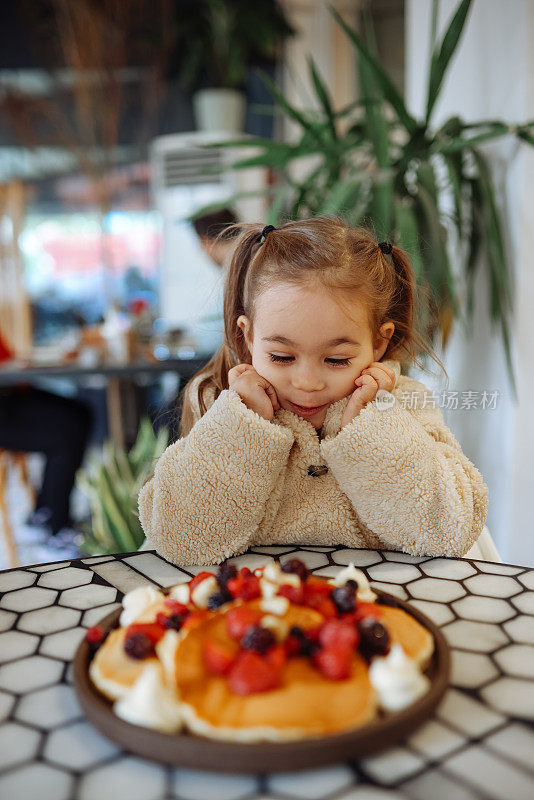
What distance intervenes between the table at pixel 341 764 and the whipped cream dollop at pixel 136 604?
6cm

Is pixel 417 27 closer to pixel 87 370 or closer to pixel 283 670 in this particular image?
pixel 87 370

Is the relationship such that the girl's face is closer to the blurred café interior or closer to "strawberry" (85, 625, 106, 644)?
"strawberry" (85, 625, 106, 644)

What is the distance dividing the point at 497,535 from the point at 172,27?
4185 millimetres

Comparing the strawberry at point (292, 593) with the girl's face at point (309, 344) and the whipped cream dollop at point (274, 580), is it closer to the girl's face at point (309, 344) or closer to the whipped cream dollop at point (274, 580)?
the whipped cream dollop at point (274, 580)

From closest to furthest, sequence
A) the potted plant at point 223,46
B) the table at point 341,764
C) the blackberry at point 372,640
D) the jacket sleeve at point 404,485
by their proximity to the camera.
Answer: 1. the table at point 341,764
2. the blackberry at point 372,640
3. the jacket sleeve at point 404,485
4. the potted plant at point 223,46

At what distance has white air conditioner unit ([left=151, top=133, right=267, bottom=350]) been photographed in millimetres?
4734

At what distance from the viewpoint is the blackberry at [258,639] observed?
529 millimetres

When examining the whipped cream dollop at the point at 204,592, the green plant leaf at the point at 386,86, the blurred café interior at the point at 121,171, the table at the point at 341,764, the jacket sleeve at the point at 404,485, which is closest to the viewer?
the table at the point at 341,764

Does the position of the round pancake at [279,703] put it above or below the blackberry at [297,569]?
below

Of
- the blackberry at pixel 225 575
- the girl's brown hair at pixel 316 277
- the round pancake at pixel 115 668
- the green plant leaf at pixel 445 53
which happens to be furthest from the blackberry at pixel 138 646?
the green plant leaf at pixel 445 53

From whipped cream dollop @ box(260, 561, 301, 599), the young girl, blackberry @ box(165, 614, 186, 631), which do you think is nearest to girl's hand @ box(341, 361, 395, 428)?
the young girl

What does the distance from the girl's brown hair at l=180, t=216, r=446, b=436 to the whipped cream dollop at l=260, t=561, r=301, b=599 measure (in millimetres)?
425

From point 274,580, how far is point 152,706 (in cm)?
20

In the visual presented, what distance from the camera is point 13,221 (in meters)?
3.33
